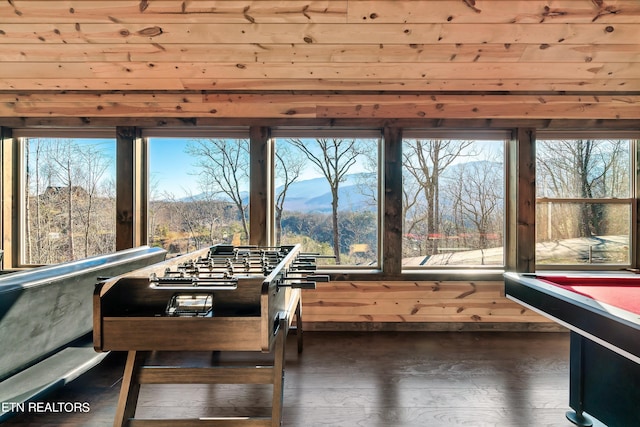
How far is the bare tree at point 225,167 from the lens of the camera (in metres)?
3.13

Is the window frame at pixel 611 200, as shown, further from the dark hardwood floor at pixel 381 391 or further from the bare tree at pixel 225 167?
the bare tree at pixel 225 167

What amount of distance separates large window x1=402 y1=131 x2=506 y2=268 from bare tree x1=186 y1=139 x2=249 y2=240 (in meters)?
1.66

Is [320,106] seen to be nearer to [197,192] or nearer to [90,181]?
[197,192]

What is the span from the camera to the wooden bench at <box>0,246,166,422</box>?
4.75ft

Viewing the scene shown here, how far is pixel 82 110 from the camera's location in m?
2.88

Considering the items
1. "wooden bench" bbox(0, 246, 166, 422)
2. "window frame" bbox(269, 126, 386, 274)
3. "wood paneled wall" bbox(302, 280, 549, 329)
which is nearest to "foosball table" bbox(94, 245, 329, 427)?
"wooden bench" bbox(0, 246, 166, 422)

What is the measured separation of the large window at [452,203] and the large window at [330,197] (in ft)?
1.20

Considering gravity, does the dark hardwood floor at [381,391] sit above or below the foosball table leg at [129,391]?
below

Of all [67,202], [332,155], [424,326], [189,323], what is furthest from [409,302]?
[67,202]

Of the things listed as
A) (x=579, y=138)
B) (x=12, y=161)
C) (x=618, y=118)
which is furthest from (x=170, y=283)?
(x=618, y=118)

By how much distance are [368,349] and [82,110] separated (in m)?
3.44

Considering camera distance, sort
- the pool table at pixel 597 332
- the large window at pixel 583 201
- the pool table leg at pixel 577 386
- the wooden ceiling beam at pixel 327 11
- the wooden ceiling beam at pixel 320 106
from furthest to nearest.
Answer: the large window at pixel 583 201 → the wooden ceiling beam at pixel 320 106 → the wooden ceiling beam at pixel 327 11 → the pool table leg at pixel 577 386 → the pool table at pixel 597 332

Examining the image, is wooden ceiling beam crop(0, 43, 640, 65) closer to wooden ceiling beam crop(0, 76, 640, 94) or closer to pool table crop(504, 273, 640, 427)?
wooden ceiling beam crop(0, 76, 640, 94)

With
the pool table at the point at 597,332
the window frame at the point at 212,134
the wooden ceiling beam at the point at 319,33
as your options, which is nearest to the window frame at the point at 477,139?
the wooden ceiling beam at the point at 319,33
